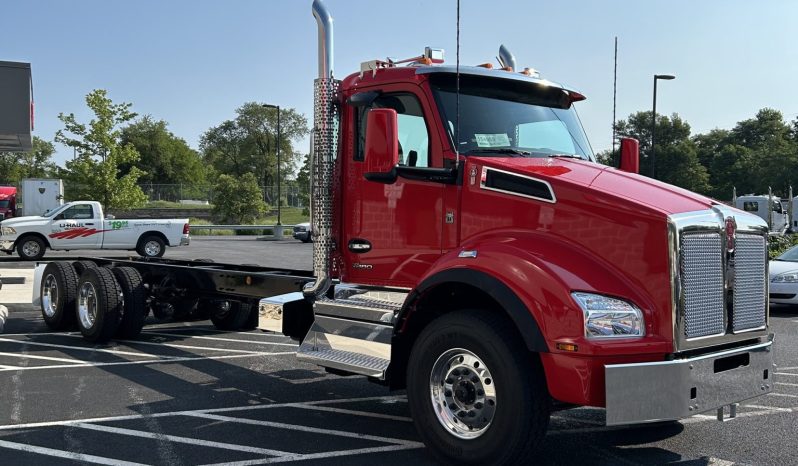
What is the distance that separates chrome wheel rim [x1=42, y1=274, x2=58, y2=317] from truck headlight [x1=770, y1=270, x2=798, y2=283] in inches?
465

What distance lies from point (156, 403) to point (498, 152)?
367 cm

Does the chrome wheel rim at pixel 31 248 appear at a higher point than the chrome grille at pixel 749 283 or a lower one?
lower

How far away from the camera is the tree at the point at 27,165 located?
269 ft

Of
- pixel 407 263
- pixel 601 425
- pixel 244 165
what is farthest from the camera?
pixel 244 165

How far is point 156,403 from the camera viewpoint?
6340mm

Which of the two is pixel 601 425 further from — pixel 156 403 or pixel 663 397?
pixel 156 403

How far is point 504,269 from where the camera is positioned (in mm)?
4387

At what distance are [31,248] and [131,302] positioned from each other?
16263 millimetres

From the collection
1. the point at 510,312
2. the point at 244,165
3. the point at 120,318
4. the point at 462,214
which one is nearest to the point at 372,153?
the point at 462,214

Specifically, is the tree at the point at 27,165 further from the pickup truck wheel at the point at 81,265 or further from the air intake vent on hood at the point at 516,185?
the air intake vent on hood at the point at 516,185

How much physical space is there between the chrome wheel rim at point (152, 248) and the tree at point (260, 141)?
66.3 m

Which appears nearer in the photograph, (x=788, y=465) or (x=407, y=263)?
(x=788, y=465)

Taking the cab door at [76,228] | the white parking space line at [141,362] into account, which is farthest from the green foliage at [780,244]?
the cab door at [76,228]

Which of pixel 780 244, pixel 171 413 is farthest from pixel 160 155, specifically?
pixel 171 413
